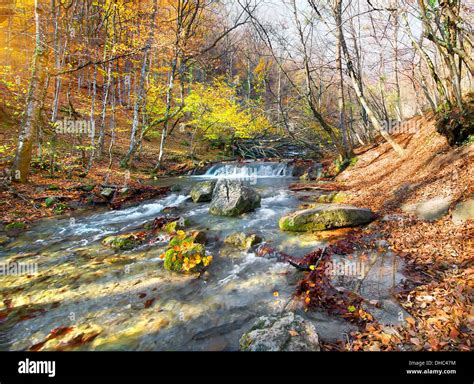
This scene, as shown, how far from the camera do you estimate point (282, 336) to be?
8.98 ft

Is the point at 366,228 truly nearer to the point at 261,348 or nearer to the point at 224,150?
the point at 261,348

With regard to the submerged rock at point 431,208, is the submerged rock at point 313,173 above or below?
above

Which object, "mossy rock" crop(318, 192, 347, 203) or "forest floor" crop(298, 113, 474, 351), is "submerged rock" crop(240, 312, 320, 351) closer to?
"forest floor" crop(298, 113, 474, 351)

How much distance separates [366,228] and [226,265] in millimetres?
3666

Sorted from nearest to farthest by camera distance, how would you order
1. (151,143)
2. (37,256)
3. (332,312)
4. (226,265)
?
(332,312) → (226,265) → (37,256) → (151,143)

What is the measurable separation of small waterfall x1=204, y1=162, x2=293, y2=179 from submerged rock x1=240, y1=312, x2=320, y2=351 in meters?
15.8

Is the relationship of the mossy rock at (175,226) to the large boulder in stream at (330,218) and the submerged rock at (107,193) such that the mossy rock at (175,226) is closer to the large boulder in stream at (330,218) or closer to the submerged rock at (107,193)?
the large boulder in stream at (330,218)

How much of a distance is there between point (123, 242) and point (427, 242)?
6957 mm

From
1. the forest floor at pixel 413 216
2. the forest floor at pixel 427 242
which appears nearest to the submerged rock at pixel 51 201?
the forest floor at pixel 413 216

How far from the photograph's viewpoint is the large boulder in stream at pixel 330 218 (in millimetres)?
6570

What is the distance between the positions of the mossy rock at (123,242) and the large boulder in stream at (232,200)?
3.14 m

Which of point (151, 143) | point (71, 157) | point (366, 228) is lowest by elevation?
point (366, 228)
